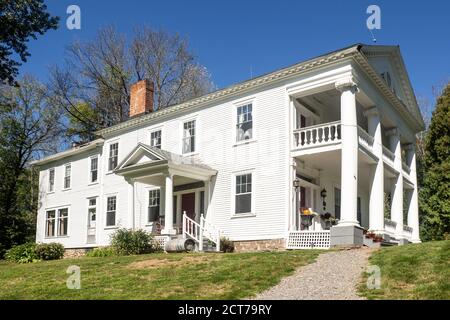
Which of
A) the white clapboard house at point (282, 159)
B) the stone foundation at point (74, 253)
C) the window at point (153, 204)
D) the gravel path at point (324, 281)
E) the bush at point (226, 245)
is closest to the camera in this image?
the gravel path at point (324, 281)

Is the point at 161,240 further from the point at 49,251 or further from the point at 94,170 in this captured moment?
the point at 94,170

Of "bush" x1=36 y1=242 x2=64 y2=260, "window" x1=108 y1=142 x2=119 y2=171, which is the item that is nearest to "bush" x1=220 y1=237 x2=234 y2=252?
"window" x1=108 y1=142 x2=119 y2=171

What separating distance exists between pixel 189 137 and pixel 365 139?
783 centimetres

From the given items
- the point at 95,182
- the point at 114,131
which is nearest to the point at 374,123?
the point at 114,131

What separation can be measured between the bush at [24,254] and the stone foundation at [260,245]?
10.4 metres

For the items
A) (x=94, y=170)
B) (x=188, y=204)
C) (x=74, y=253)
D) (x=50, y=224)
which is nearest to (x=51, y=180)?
(x=50, y=224)

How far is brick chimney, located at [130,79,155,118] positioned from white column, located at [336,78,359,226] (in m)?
12.4

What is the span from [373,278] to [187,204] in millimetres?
13691

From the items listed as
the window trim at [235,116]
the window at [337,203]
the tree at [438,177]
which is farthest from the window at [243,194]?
the tree at [438,177]

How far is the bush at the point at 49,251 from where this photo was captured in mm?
25109

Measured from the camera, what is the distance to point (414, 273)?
10289mm

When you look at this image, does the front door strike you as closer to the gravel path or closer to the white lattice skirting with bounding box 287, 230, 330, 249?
the white lattice skirting with bounding box 287, 230, 330, 249

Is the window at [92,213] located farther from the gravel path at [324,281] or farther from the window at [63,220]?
the gravel path at [324,281]
